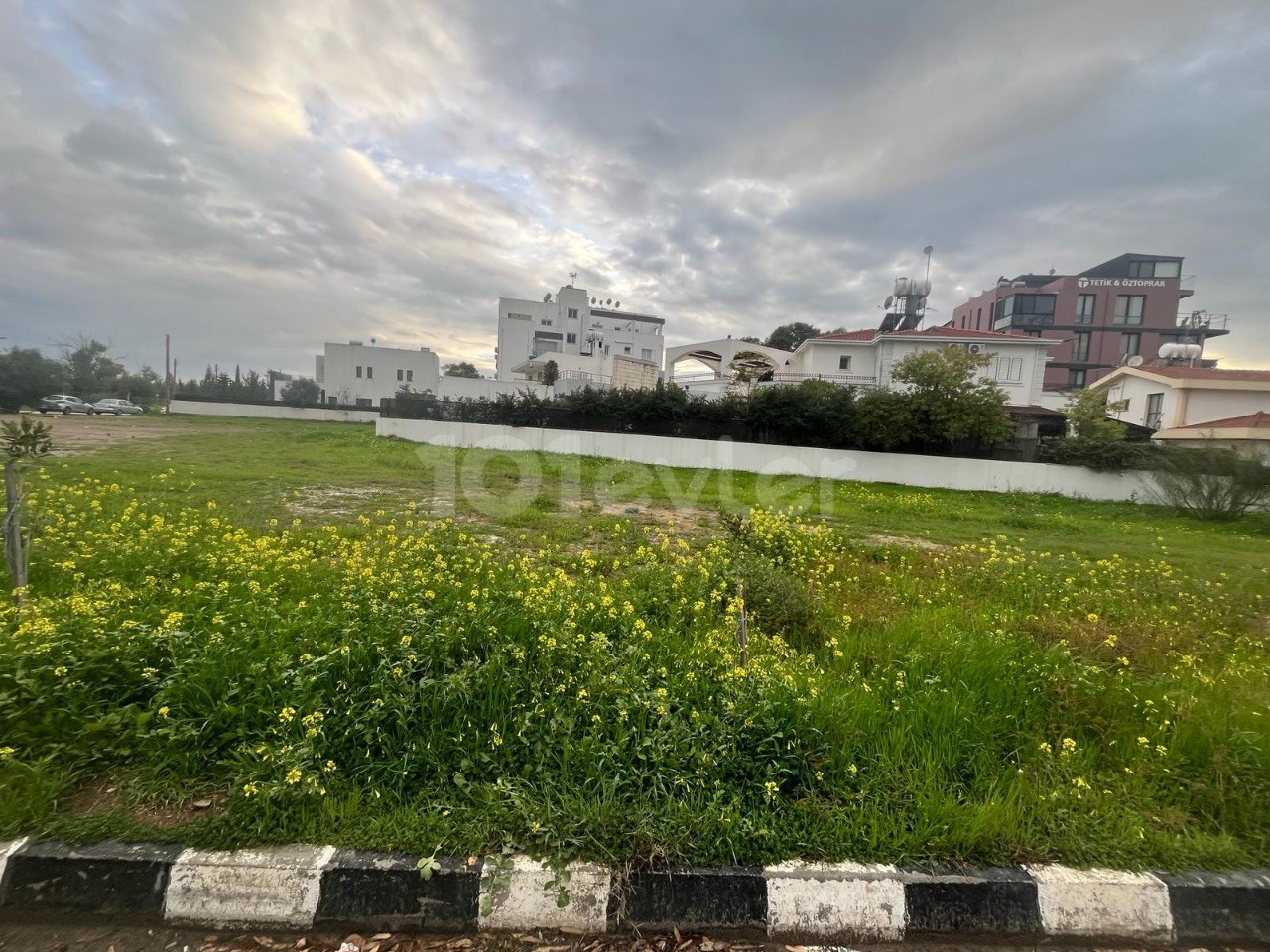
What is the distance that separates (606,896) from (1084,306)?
59.5m

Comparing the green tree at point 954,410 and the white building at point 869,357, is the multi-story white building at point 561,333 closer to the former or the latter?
the white building at point 869,357

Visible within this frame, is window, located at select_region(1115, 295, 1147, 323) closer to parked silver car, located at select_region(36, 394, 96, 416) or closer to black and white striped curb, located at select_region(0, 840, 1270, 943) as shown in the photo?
black and white striped curb, located at select_region(0, 840, 1270, 943)

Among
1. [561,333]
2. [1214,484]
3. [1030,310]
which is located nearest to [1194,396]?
[1214,484]

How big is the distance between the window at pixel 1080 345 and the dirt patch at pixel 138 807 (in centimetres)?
5919

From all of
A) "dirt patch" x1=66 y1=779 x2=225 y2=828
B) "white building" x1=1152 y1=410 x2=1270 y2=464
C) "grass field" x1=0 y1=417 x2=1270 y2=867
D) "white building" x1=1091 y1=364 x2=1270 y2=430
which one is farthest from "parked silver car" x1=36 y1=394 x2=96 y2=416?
"white building" x1=1091 y1=364 x2=1270 y2=430

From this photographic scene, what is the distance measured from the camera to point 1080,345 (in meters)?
45.3

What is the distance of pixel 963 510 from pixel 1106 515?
4.27 meters

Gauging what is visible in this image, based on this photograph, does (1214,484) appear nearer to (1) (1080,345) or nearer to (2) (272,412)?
(1) (1080,345)

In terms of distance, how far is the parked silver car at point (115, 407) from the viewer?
34.6 metres

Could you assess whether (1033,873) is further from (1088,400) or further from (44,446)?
(1088,400)

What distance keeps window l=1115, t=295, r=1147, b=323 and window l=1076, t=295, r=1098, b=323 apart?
1.72 metres

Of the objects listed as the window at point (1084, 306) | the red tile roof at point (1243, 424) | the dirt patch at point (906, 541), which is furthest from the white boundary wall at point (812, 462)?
the window at point (1084, 306)

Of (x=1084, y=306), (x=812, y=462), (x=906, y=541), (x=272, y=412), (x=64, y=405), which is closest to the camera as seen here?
(x=906, y=541)

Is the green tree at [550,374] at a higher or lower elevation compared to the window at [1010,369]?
lower
